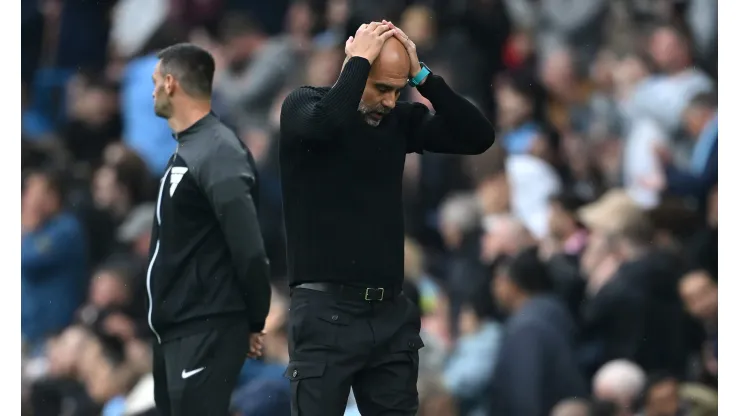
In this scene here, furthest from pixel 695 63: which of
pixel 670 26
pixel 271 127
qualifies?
pixel 271 127

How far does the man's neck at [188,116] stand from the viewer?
242 inches

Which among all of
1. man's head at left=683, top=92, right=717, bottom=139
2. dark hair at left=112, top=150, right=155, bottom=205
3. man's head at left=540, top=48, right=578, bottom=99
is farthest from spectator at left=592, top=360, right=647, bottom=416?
dark hair at left=112, top=150, right=155, bottom=205

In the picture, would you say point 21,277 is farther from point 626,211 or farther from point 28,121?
point 626,211

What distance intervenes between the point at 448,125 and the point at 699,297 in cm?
358

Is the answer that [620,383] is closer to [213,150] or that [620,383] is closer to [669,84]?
[669,84]

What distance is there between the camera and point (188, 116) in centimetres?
615

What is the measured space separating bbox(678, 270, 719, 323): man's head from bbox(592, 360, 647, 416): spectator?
22.7 inches

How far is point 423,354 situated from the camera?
8391 mm

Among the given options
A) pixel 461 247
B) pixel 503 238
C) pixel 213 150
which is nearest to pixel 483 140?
pixel 213 150

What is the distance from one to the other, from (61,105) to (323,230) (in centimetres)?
691

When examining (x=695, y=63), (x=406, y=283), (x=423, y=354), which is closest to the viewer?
(x=406, y=283)

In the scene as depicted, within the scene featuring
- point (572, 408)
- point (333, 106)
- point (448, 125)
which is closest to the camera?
point (333, 106)

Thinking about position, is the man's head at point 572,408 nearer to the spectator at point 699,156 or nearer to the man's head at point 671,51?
the spectator at point 699,156

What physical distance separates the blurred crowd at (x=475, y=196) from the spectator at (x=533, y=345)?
0.04 ft
